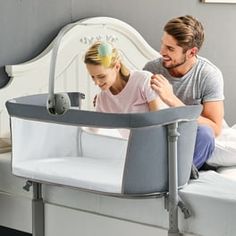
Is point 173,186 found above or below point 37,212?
above

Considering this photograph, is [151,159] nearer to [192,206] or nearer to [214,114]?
[192,206]

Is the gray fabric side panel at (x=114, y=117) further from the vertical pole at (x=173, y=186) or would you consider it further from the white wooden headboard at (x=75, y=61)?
the white wooden headboard at (x=75, y=61)

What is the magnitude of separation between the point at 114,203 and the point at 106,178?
12 cm

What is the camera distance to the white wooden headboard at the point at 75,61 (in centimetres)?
204

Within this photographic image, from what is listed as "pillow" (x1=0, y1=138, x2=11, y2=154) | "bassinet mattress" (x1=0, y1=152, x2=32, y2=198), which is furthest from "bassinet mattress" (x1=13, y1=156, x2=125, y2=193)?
"pillow" (x1=0, y1=138, x2=11, y2=154)

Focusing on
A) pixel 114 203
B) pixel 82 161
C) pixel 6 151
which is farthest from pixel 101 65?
pixel 6 151

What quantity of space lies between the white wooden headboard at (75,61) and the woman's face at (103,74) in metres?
0.43

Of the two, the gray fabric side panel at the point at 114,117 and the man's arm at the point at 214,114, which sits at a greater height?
the gray fabric side panel at the point at 114,117

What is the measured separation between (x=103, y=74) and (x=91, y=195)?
0.34 m

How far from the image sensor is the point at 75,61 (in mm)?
2225

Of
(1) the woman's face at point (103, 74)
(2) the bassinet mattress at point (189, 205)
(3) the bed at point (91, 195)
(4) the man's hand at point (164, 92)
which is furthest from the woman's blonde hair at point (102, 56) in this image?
(2) the bassinet mattress at point (189, 205)

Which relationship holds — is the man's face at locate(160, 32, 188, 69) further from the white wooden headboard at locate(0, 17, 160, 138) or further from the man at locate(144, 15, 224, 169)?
the white wooden headboard at locate(0, 17, 160, 138)

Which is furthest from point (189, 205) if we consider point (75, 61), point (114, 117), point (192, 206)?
point (75, 61)

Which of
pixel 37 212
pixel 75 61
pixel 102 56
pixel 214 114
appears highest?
pixel 102 56
